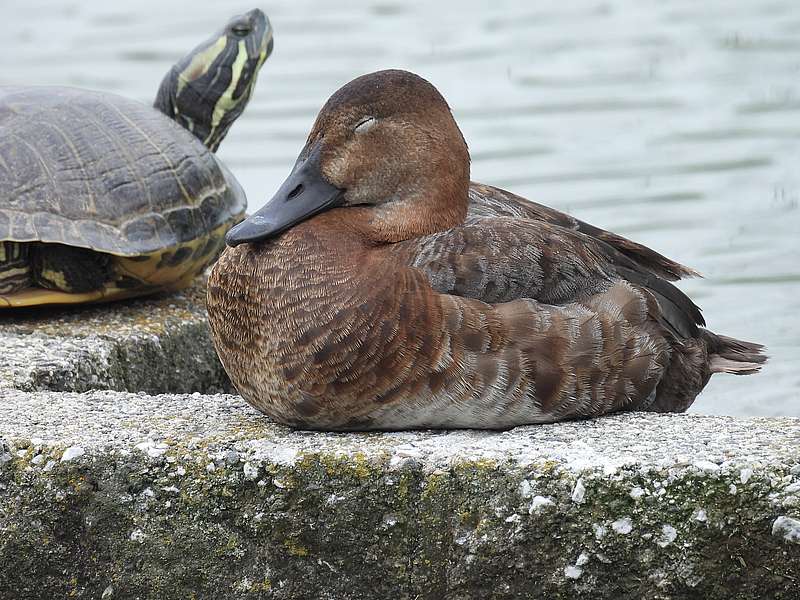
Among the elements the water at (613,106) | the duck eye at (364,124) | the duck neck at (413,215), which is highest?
the duck eye at (364,124)

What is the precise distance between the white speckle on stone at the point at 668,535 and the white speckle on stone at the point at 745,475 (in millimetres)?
234

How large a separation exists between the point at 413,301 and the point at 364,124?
64 centimetres

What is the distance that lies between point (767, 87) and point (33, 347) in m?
7.92

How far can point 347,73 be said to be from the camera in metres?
12.5

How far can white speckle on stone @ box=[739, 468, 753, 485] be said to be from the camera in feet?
13.0

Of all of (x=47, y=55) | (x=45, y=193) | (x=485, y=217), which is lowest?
(x=47, y=55)

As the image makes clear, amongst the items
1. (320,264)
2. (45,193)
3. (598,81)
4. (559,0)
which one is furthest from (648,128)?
(320,264)

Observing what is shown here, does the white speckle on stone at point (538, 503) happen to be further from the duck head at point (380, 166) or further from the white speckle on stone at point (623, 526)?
the duck head at point (380, 166)

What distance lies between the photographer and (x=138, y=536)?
13.9 ft

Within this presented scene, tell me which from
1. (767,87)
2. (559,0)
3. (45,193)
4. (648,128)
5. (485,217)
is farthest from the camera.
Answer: (559,0)

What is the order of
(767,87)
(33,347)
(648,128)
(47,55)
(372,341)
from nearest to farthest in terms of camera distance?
(372,341) → (33,347) → (648,128) → (767,87) → (47,55)

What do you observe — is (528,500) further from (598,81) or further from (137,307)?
(598,81)

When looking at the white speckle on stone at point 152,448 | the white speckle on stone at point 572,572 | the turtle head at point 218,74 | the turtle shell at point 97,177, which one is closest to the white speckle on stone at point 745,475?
the white speckle on stone at point 572,572

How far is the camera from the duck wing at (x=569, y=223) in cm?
512
